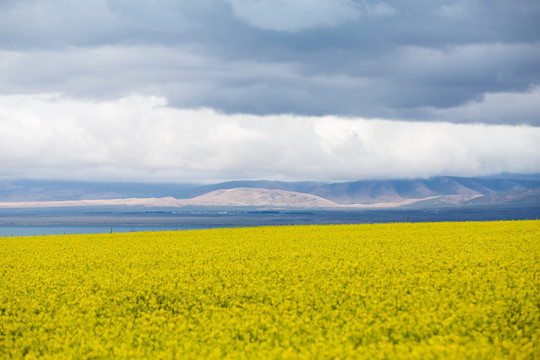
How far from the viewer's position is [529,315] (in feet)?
65.6

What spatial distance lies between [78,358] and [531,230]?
4310 centimetres

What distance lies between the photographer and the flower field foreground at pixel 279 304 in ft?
59.3

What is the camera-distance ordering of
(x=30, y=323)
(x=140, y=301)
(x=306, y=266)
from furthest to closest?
(x=306, y=266), (x=140, y=301), (x=30, y=323)

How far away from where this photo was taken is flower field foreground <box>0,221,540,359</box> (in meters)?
18.1

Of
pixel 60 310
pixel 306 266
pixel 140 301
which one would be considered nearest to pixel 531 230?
pixel 306 266

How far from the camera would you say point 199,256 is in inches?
1405

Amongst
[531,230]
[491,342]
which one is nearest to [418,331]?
[491,342]

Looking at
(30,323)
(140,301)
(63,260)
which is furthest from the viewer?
(63,260)

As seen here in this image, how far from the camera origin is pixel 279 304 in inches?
888

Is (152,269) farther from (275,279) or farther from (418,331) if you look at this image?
(418,331)

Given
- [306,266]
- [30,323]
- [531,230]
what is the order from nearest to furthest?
[30,323]
[306,266]
[531,230]

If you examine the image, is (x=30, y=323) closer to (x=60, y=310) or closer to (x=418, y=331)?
(x=60, y=310)

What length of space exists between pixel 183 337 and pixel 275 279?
8104mm

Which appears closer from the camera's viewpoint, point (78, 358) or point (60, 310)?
point (78, 358)
